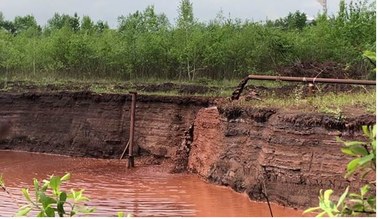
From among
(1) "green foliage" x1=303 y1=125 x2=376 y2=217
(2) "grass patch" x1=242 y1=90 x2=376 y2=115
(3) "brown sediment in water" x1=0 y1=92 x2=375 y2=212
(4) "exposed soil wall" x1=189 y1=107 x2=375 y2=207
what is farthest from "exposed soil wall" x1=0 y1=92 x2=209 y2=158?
(1) "green foliage" x1=303 y1=125 x2=376 y2=217

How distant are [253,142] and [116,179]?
15.1 ft

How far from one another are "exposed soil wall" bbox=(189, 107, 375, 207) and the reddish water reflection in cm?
38

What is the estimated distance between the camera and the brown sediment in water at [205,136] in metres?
11.3

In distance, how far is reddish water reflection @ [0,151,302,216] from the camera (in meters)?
12.1

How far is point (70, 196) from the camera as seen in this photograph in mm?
2551

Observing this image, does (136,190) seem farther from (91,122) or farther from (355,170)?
(355,170)

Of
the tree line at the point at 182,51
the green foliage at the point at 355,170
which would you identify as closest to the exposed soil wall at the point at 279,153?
the green foliage at the point at 355,170

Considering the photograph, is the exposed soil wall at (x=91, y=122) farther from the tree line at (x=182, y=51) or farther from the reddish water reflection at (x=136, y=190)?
the tree line at (x=182, y=51)

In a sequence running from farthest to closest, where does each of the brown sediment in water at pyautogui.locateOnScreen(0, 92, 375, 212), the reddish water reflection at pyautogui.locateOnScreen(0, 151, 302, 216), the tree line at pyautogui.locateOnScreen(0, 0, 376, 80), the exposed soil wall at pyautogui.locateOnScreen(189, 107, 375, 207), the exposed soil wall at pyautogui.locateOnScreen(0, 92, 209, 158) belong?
the tree line at pyautogui.locateOnScreen(0, 0, 376, 80) → the exposed soil wall at pyautogui.locateOnScreen(0, 92, 209, 158) → the reddish water reflection at pyautogui.locateOnScreen(0, 151, 302, 216) → the brown sediment in water at pyautogui.locateOnScreen(0, 92, 375, 212) → the exposed soil wall at pyautogui.locateOnScreen(189, 107, 375, 207)

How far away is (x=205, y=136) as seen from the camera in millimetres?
16672

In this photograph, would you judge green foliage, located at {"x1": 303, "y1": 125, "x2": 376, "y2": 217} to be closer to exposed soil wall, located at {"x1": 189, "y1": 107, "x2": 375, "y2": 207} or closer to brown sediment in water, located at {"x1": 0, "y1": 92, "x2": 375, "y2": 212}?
exposed soil wall, located at {"x1": 189, "y1": 107, "x2": 375, "y2": 207}

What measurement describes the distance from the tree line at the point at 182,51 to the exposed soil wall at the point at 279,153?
12.4 m

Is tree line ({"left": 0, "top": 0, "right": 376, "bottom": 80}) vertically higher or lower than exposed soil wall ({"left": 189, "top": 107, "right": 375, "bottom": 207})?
higher

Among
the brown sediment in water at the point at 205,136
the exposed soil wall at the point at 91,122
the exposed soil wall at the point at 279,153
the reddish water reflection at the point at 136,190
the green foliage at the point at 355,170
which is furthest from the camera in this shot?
the exposed soil wall at the point at 91,122
